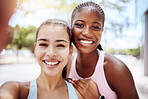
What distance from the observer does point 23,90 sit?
4.07 ft

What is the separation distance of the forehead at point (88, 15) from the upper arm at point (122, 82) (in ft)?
1.72

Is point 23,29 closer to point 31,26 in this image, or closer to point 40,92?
point 31,26

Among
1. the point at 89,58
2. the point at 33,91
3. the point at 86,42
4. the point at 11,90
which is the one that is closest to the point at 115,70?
the point at 89,58

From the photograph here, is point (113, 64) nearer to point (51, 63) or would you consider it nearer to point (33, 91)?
point (51, 63)

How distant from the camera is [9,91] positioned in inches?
42.8

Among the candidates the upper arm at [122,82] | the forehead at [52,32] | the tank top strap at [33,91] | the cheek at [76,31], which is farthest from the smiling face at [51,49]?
the upper arm at [122,82]

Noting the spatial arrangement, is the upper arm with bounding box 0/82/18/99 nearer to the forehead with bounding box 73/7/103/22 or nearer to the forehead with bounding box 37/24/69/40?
the forehead with bounding box 37/24/69/40

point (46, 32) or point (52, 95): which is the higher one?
point (46, 32)

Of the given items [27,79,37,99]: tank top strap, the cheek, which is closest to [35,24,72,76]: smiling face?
[27,79,37,99]: tank top strap

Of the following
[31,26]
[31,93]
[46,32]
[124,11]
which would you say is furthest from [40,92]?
[31,26]

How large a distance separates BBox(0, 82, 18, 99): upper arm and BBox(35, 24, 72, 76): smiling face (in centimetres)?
25

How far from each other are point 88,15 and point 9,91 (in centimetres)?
94

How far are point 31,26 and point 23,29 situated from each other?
90cm

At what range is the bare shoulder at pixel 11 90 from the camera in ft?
3.38
